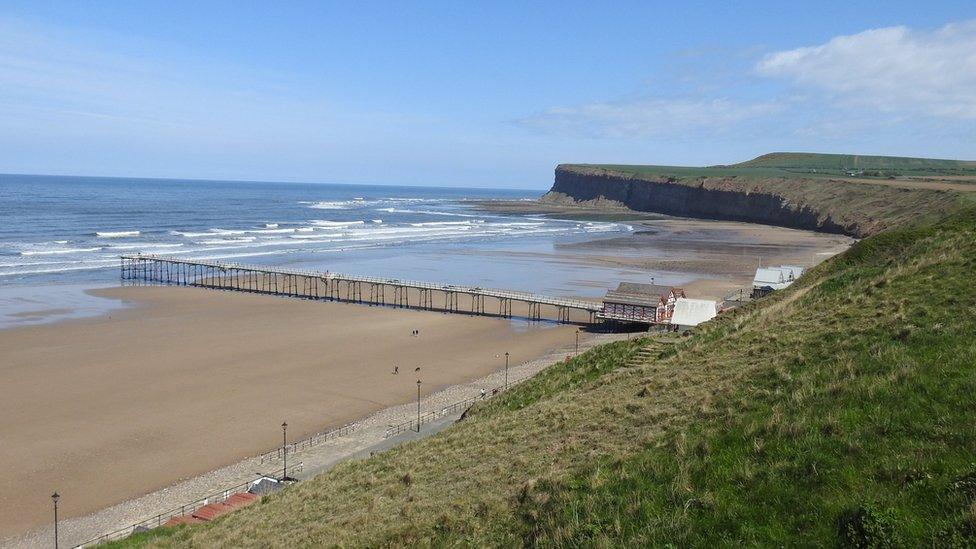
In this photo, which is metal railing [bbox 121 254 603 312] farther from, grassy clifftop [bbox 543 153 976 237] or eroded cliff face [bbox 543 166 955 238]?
eroded cliff face [bbox 543 166 955 238]

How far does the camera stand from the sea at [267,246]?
59.7 m

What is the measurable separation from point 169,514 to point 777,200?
132162 millimetres

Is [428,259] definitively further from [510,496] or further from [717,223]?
[717,223]

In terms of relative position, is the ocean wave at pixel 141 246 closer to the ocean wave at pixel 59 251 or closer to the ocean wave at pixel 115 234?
the ocean wave at pixel 59 251

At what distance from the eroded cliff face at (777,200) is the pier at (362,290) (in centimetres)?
5642

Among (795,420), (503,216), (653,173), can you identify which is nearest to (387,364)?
(795,420)

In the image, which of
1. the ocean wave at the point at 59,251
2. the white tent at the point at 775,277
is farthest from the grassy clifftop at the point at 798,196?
the ocean wave at the point at 59,251

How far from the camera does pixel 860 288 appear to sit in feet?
66.0

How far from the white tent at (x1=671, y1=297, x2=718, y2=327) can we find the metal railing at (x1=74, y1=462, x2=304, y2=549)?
26047 millimetres

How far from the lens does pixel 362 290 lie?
62.1 metres

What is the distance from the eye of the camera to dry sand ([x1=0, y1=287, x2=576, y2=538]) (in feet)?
81.3

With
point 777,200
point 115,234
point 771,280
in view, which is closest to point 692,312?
point 771,280

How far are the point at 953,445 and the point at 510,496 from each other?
6.61m

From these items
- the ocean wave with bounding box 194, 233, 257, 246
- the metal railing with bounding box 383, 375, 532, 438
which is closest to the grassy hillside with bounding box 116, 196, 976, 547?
the metal railing with bounding box 383, 375, 532, 438
